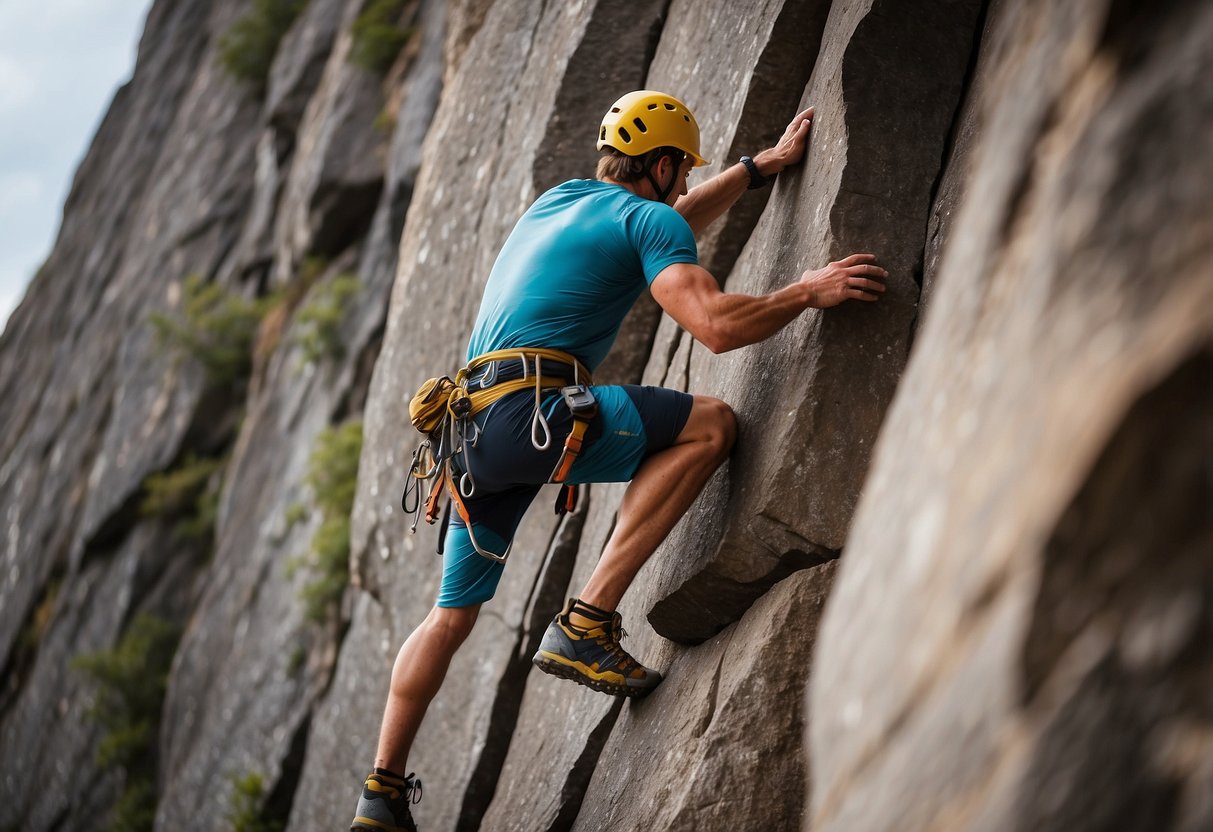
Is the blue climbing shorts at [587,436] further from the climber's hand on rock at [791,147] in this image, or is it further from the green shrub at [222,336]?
the green shrub at [222,336]

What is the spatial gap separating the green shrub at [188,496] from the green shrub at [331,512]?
9.61ft

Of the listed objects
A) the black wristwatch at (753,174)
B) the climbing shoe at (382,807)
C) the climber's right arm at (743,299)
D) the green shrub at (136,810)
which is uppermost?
the black wristwatch at (753,174)

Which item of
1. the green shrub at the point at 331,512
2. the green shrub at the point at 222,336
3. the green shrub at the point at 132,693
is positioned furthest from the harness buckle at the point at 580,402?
the green shrub at the point at 222,336

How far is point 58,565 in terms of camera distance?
47.0ft

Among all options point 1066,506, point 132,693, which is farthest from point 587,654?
point 132,693

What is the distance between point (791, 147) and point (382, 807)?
3322mm

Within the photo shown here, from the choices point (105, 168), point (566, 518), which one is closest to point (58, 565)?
point (105, 168)

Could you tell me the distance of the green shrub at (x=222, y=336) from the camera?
13133 mm

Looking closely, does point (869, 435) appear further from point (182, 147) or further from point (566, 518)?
point (182, 147)

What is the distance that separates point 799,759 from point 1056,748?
2.55 meters

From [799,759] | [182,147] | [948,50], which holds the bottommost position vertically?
[799,759]

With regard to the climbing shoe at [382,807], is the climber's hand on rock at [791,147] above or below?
above

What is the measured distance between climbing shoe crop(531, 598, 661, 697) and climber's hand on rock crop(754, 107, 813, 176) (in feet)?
6.78

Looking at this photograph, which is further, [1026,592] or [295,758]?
[295,758]
